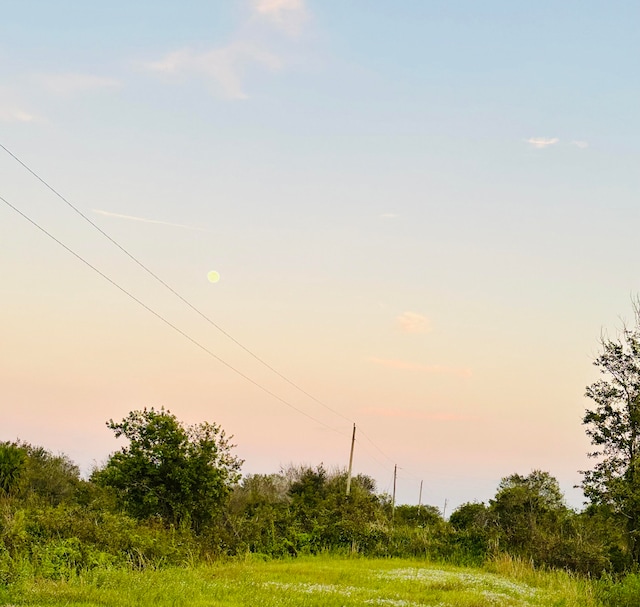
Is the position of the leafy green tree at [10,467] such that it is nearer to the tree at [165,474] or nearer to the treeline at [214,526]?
the treeline at [214,526]

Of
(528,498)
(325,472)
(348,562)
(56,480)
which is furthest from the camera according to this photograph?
(325,472)

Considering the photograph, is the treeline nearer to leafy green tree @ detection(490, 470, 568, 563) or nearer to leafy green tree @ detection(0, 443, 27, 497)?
A: leafy green tree @ detection(490, 470, 568, 563)

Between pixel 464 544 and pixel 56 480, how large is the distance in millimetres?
39201

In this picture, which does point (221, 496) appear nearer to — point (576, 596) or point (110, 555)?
point (110, 555)

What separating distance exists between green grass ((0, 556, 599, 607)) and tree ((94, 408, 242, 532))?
416cm

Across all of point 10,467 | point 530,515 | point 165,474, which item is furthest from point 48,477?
point 530,515

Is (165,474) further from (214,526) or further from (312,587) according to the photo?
(312,587)

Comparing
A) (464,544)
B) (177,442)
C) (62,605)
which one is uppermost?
(177,442)

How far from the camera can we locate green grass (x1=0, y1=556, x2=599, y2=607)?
1559 cm

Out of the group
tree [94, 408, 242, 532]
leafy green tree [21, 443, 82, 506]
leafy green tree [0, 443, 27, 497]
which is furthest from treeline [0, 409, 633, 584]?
leafy green tree [21, 443, 82, 506]

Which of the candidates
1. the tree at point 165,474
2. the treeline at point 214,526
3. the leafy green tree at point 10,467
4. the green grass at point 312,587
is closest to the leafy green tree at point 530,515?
the treeline at point 214,526

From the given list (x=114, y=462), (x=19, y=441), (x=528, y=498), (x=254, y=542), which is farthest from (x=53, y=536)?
(x=19, y=441)

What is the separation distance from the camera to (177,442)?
3206cm

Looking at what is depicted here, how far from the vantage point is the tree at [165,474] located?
3123 cm
